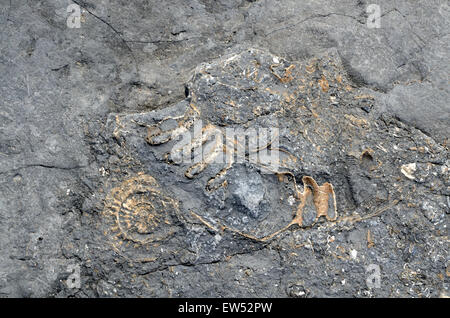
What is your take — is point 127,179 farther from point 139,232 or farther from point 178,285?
point 178,285

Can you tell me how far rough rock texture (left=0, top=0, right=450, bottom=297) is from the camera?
2.36m

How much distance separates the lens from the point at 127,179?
7.83 feet

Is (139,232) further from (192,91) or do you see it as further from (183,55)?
(183,55)

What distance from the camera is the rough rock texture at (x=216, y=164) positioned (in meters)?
2.36

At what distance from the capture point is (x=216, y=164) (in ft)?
7.77

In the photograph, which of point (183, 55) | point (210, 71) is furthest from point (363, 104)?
point (183, 55)

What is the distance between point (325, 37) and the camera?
260 cm

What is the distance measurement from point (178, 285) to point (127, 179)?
0.56 m

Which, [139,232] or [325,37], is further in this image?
[325,37]

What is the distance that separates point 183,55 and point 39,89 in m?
0.74

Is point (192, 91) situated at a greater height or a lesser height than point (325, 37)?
lesser

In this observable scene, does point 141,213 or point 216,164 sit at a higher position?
point 216,164
